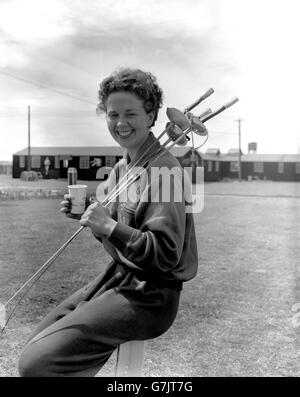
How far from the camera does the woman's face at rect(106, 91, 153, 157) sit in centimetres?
204

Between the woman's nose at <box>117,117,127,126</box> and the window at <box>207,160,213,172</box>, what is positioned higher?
the window at <box>207,160,213,172</box>

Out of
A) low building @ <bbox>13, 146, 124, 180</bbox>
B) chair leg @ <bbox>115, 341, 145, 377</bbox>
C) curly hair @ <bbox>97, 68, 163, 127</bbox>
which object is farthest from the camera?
low building @ <bbox>13, 146, 124, 180</bbox>

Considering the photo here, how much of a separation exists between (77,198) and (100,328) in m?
0.57

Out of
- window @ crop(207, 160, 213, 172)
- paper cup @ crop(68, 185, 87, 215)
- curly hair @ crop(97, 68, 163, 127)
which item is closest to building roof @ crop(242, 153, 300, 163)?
window @ crop(207, 160, 213, 172)

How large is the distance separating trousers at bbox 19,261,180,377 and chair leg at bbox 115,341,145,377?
0.17 m

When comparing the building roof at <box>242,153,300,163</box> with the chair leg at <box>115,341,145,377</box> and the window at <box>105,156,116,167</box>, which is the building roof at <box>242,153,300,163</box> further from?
the chair leg at <box>115,341,145,377</box>

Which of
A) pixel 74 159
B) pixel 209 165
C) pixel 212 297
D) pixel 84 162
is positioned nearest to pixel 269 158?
pixel 209 165

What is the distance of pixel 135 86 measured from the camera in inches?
79.5

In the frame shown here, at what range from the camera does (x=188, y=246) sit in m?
2.10

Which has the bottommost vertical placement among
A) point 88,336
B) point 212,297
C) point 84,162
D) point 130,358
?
point 212,297

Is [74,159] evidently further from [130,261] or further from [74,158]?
[130,261]

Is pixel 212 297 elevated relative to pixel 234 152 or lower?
lower
